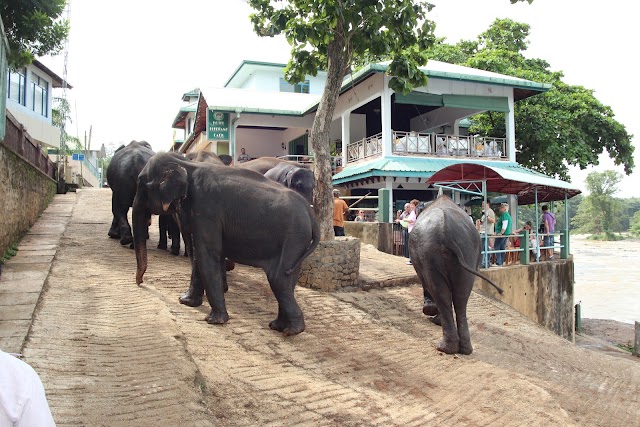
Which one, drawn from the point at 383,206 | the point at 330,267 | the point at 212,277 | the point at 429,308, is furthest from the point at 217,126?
the point at 212,277

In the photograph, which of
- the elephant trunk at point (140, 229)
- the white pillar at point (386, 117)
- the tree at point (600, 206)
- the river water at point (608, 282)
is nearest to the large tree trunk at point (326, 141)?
the elephant trunk at point (140, 229)

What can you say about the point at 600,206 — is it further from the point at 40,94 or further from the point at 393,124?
the point at 40,94

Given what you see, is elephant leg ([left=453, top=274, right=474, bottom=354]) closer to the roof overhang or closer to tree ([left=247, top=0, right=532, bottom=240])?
tree ([left=247, top=0, right=532, bottom=240])

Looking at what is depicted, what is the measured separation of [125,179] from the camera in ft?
29.4

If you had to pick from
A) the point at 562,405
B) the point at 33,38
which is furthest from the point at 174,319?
the point at 33,38

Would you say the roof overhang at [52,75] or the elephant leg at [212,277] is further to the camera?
the roof overhang at [52,75]

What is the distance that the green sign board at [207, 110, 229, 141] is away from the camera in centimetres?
2281

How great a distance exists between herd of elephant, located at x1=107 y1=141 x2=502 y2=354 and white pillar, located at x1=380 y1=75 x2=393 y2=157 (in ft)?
40.3

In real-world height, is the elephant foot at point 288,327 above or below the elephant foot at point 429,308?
above

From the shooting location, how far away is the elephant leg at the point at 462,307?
652cm

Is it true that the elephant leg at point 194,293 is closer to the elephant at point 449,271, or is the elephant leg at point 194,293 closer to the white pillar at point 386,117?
the elephant at point 449,271

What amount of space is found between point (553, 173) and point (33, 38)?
67.0 ft

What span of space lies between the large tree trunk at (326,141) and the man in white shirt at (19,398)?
25.6ft

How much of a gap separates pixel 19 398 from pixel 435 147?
64.8ft
